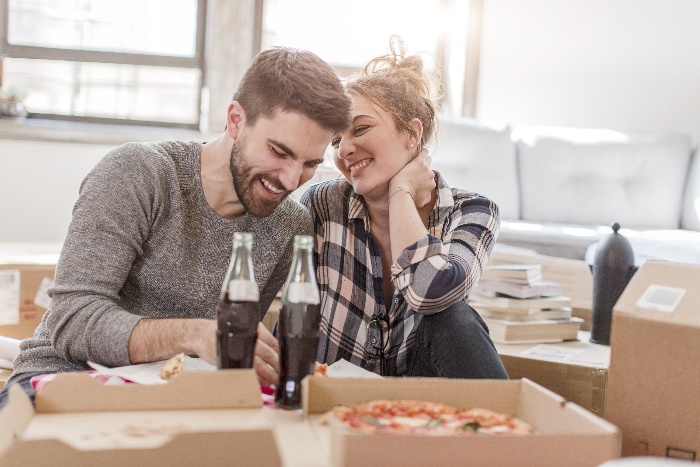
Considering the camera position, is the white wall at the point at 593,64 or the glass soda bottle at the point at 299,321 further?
the white wall at the point at 593,64

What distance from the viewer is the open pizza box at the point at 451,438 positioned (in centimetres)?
80

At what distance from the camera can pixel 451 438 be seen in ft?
2.69

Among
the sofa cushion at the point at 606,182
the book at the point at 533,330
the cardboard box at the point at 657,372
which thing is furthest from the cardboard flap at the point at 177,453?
the sofa cushion at the point at 606,182

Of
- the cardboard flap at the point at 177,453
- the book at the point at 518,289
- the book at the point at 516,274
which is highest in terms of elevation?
the cardboard flap at the point at 177,453

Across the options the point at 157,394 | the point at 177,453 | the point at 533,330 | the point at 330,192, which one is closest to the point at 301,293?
the point at 157,394

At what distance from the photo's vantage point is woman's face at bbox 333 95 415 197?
1.77 metres

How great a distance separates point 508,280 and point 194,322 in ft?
3.82

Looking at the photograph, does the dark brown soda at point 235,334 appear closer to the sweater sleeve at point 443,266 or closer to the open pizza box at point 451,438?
the open pizza box at point 451,438

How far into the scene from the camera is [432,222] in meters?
Answer: 1.80

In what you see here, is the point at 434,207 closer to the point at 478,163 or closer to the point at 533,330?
the point at 533,330

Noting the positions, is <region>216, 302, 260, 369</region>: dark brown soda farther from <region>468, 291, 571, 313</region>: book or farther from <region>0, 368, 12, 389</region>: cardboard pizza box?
<region>468, 291, 571, 313</region>: book

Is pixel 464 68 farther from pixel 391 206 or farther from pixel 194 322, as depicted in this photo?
pixel 194 322

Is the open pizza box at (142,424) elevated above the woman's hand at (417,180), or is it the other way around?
the woman's hand at (417,180)

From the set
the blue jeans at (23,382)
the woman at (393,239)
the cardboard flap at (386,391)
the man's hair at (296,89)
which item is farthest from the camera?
the woman at (393,239)
